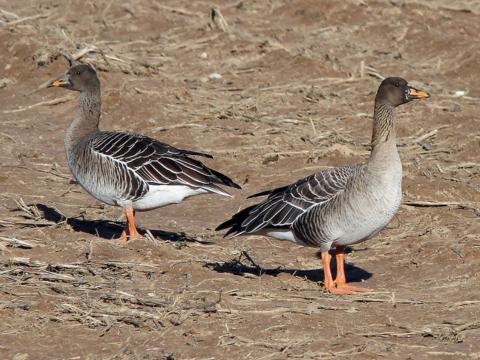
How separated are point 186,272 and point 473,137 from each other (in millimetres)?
6678

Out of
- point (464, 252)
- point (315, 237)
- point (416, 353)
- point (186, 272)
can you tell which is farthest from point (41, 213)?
point (416, 353)

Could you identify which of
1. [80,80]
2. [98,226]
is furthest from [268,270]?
[80,80]

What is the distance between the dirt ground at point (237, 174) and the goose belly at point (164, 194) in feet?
1.50

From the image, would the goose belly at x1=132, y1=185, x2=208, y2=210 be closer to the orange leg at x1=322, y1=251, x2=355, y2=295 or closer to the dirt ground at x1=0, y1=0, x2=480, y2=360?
the dirt ground at x1=0, y1=0, x2=480, y2=360

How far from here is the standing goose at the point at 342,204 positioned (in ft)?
34.1

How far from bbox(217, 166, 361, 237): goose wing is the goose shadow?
1659mm

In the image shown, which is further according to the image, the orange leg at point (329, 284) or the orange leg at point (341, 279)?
the orange leg at point (341, 279)

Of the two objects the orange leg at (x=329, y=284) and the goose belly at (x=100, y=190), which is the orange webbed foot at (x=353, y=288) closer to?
the orange leg at (x=329, y=284)

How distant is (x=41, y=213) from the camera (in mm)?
12984

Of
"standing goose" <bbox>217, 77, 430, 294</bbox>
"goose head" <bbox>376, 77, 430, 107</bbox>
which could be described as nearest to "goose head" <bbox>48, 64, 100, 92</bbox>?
"standing goose" <bbox>217, 77, 430, 294</bbox>

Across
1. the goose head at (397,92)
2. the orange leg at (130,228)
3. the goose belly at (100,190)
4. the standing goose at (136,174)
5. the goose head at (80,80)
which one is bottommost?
the orange leg at (130,228)

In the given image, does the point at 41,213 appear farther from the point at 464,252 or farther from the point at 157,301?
the point at 464,252

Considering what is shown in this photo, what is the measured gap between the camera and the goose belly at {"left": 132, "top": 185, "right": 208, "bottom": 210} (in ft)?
39.9

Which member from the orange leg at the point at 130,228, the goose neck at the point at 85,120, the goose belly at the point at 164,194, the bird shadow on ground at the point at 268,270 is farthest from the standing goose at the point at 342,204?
the goose neck at the point at 85,120
